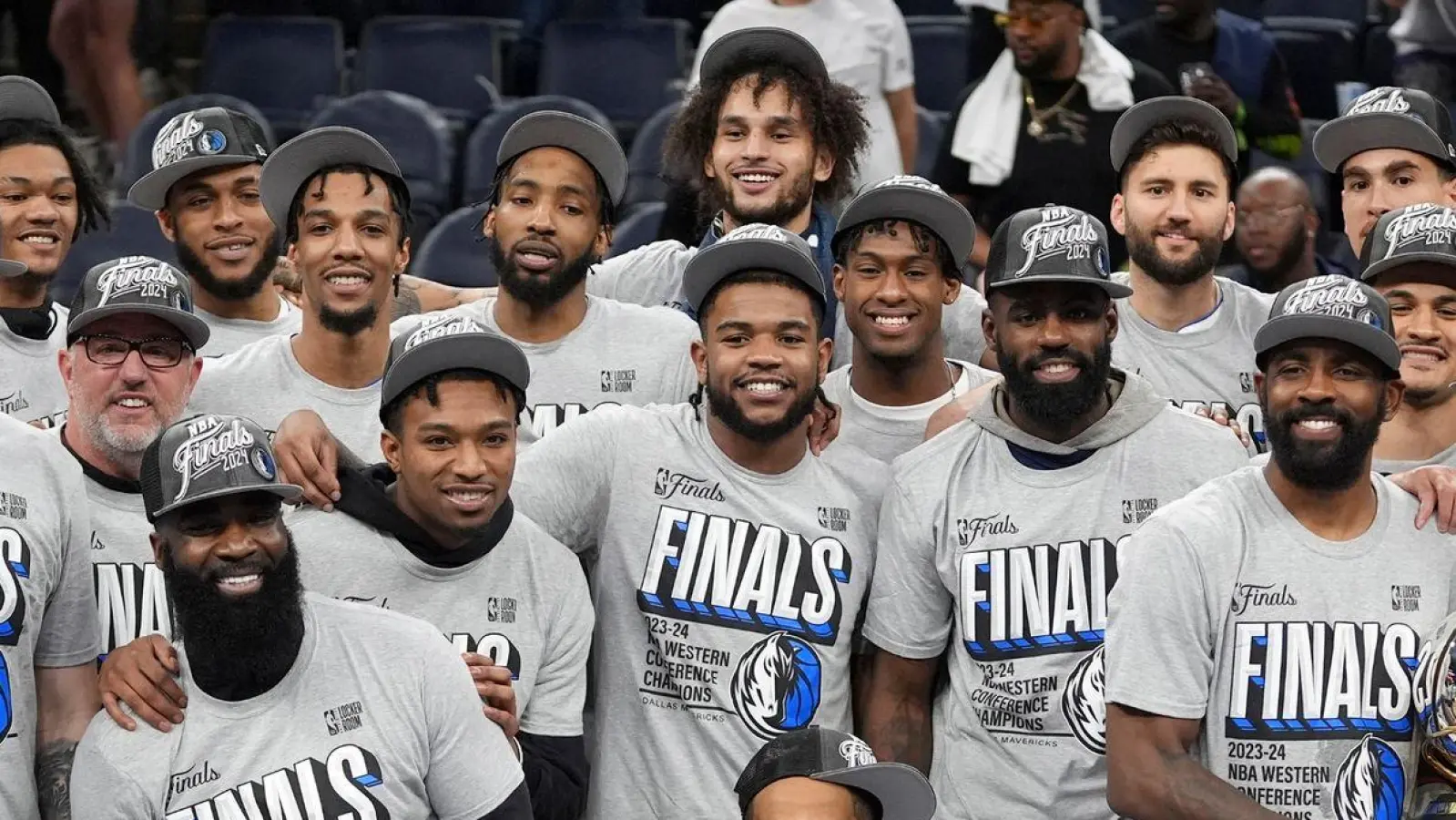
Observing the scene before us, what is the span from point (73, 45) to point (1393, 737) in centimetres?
711

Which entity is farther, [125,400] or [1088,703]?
[125,400]

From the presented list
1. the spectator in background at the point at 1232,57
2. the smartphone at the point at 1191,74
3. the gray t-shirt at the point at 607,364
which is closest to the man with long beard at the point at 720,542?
the gray t-shirt at the point at 607,364

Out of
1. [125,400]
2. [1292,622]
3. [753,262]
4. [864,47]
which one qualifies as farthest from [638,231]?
[1292,622]

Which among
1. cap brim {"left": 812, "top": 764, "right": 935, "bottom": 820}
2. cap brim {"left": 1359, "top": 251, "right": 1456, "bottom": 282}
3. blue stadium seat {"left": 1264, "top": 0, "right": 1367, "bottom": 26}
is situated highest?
blue stadium seat {"left": 1264, "top": 0, "right": 1367, "bottom": 26}

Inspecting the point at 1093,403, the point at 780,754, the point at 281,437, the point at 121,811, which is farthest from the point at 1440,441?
the point at 121,811

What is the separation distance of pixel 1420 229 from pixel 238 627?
10.1 feet

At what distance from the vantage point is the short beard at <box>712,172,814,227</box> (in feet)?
21.1

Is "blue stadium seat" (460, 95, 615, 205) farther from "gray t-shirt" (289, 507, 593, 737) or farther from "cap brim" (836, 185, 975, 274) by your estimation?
"gray t-shirt" (289, 507, 593, 737)

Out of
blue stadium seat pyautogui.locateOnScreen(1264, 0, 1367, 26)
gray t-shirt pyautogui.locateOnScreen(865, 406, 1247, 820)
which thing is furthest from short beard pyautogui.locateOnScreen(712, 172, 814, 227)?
blue stadium seat pyautogui.locateOnScreen(1264, 0, 1367, 26)

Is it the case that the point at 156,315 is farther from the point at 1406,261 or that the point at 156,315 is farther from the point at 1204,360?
the point at 1406,261

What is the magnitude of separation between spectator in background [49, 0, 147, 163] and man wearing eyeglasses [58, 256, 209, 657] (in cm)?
473

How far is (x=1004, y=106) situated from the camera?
7688mm

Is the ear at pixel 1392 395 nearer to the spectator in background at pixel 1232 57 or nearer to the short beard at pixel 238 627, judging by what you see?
the short beard at pixel 238 627

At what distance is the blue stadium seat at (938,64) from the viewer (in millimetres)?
10234
